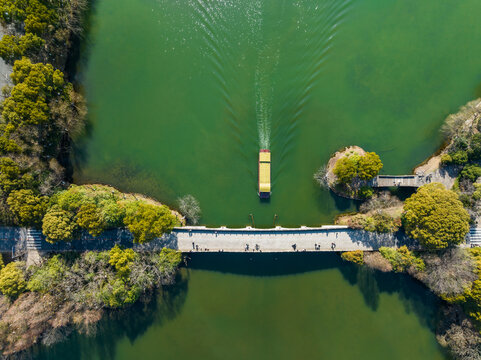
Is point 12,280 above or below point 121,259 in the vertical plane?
below

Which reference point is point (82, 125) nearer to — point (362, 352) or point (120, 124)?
point (120, 124)

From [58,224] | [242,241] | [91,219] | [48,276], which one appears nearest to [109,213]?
[91,219]

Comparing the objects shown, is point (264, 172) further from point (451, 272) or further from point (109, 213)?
point (451, 272)

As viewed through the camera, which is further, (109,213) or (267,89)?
(267,89)

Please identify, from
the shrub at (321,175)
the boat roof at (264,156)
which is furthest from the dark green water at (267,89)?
the boat roof at (264,156)

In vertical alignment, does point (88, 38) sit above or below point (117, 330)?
above

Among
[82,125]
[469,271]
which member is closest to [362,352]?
[469,271]

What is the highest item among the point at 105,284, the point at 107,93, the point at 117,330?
the point at 107,93
